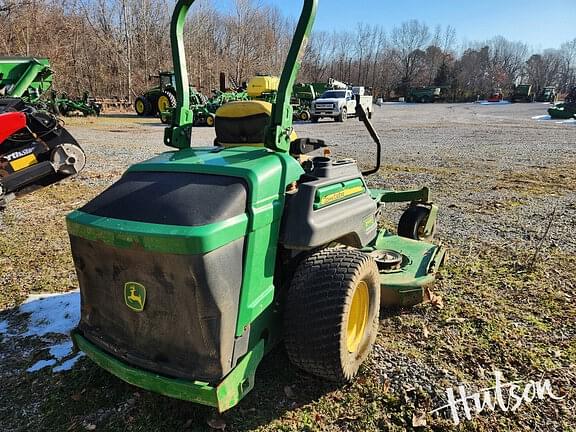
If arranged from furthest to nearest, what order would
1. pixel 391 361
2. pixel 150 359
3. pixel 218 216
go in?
pixel 391 361 → pixel 150 359 → pixel 218 216

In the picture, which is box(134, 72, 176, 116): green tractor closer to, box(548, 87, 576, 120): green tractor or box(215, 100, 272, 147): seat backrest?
box(215, 100, 272, 147): seat backrest

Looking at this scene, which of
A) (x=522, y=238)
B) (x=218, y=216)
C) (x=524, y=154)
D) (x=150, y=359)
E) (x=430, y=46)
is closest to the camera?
(x=218, y=216)

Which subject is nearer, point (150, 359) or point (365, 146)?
point (150, 359)

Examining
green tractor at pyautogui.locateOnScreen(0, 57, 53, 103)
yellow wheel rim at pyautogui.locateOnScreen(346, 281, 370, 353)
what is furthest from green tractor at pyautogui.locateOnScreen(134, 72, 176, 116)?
yellow wheel rim at pyautogui.locateOnScreen(346, 281, 370, 353)

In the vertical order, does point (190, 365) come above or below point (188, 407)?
above

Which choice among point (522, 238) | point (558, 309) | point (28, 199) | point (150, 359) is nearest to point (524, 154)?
point (522, 238)

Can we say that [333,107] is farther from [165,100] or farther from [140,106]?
[140,106]

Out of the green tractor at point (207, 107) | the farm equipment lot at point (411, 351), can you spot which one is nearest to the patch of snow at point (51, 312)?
the farm equipment lot at point (411, 351)

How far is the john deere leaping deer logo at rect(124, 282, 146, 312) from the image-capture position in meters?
2.09

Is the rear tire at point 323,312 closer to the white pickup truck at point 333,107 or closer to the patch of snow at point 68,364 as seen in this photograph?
the patch of snow at point 68,364

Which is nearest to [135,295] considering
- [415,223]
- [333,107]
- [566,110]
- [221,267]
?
[221,267]

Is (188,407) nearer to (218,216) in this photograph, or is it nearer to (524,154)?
(218,216)

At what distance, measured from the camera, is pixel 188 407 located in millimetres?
2477

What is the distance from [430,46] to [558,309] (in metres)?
87.1
